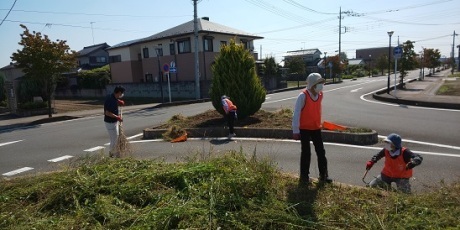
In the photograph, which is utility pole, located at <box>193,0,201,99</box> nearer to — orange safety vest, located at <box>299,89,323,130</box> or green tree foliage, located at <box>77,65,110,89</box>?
green tree foliage, located at <box>77,65,110,89</box>

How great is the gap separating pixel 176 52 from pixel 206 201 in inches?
1122

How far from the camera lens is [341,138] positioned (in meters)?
8.37

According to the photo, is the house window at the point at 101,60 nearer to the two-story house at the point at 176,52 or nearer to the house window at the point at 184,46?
the two-story house at the point at 176,52

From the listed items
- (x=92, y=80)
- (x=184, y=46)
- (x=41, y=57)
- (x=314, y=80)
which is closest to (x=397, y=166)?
(x=314, y=80)

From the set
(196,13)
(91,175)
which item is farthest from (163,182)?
(196,13)

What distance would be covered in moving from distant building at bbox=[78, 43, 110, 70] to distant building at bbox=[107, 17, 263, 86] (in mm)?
15326

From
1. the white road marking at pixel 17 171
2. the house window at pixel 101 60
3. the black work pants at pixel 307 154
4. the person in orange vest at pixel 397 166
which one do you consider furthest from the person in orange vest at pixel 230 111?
the house window at pixel 101 60

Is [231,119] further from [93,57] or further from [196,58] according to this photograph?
[93,57]

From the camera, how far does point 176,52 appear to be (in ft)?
100

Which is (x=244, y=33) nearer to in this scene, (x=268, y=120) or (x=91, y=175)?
(x=268, y=120)

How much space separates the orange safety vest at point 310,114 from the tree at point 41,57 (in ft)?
54.5

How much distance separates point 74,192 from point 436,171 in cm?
594

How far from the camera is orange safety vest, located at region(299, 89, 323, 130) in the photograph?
4.46 m

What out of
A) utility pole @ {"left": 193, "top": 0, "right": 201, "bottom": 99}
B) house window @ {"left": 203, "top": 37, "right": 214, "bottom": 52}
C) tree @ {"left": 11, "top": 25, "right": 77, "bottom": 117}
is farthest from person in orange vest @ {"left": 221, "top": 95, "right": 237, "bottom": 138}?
house window @ {"left": 203, "top": 37, "right": 214, "bottom": 52}
